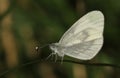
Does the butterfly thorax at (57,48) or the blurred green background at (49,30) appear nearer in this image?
the butterfly thorax at (57,48)

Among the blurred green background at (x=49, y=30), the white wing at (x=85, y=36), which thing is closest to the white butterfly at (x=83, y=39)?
the white wing at (x=85, y=36)

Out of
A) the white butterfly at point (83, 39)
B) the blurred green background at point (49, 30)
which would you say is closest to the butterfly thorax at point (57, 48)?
the white butterfly at point (83, 39)

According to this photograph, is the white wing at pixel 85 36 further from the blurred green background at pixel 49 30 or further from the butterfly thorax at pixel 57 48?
the blurred green background at pixel 49 30

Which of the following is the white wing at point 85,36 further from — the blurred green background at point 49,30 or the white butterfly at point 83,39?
the blurred green background at point 49,30

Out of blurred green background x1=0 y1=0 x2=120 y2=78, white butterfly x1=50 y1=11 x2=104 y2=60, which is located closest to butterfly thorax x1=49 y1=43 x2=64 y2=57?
white butterfly x1=50 y1=11 x2=104 y2=60

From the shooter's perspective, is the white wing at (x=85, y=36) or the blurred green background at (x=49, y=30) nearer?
the white wing at (x=85, y=36)

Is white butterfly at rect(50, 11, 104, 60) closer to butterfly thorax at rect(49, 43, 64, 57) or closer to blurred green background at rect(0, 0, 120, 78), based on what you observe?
butterfly thorax at rect(49, 43, 64, 57)

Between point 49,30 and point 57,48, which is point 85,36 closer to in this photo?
point 57,48
